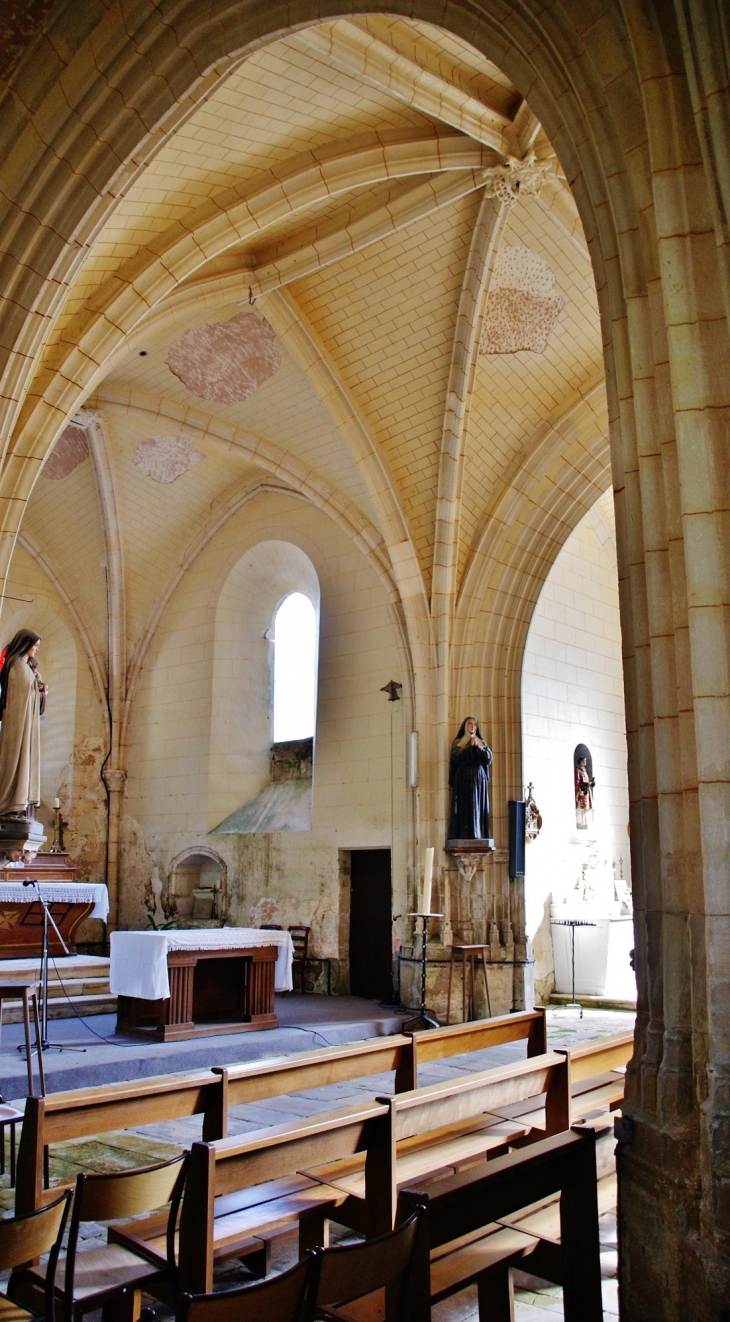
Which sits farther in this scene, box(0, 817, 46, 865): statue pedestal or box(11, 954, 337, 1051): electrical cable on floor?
box(11, 954, 337, 1051): electrical cable on floor

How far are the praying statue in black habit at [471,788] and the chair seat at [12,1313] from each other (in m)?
7.32

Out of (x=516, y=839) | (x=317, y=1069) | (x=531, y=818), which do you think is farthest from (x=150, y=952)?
(x=531, y=818)

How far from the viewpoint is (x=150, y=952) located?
718 centimetres

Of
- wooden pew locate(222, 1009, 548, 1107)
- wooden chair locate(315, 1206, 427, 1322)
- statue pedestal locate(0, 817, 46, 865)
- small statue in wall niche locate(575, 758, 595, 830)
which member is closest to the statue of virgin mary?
statue pedestal locate(0, 817, 46, 865)

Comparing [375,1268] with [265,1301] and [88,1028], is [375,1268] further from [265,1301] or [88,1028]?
[88,1028]

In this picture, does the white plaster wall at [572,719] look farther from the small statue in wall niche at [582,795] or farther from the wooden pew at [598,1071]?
the wooden pew at [598,1071]

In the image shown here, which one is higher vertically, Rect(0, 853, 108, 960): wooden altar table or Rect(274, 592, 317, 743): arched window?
Rect(274, 592, 317, 743): arched window

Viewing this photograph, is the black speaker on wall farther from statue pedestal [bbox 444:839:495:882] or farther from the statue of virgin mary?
the statue of virgin mary

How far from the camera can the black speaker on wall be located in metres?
9.77

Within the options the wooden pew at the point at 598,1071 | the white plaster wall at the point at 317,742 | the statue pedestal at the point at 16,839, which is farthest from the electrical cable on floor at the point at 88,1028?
the wooden pew at the point at 598,1071

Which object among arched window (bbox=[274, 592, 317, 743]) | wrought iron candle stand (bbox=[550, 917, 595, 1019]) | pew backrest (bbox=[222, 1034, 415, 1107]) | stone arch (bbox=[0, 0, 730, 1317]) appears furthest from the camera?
arched window (bbox=[274, 592, 317, 743])

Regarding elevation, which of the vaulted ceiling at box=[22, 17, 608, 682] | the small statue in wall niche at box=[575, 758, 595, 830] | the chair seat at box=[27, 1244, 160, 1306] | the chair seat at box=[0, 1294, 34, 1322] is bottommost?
the chair seat at box=[27, 1244, 160, 1306]

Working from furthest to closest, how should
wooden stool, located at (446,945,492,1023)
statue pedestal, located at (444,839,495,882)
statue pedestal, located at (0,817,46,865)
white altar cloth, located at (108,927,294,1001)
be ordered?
statue pedestal, located at (444,839,495,882) → wooden stool, located at (446,945,492,1023) → white altar cloth, located at (108,927,294,1001) → statue pedestal, located at (0,817,46,865)

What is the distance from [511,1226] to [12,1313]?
5.42 feet
